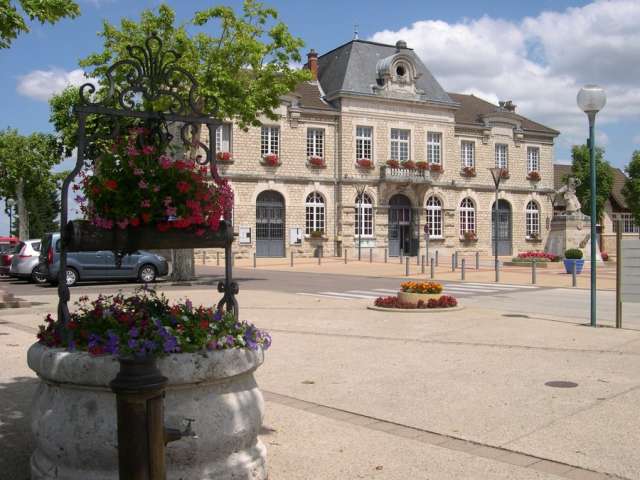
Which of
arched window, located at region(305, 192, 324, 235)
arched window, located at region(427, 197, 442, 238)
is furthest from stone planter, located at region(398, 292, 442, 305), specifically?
arched window, located at region(427, 197, 442, 238)

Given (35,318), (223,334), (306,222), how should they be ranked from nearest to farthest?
(223,334)
(35,318)
(306,222)

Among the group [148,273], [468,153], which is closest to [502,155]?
[468,153]

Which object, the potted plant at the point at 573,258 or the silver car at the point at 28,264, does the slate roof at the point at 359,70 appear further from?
the silver car at the point at 28,264

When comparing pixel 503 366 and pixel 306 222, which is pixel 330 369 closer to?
pixel 503 366

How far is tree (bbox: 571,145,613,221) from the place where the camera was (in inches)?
2231

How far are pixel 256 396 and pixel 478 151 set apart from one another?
46.4 metres

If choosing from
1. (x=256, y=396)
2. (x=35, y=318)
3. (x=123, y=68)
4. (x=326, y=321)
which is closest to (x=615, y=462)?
(x=256, y=396)

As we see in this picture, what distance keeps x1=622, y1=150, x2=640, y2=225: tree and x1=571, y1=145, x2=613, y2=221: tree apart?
1.75 meters

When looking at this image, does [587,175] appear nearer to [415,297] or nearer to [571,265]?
[571,265]

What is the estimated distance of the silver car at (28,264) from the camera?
23.1 m

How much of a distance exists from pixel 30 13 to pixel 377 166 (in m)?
37.7

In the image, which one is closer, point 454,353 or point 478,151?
point 454,353

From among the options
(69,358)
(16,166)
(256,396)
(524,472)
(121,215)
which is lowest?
(524,472)

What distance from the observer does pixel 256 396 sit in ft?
13.9
